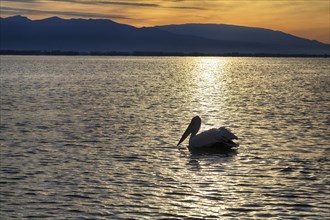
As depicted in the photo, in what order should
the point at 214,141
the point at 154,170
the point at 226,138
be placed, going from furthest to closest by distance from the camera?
the point at 214,141
the point at 226,138
the point at 154,170

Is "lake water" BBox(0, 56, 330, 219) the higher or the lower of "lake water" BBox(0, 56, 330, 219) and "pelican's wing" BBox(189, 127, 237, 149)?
the lower

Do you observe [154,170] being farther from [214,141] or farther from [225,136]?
[225,136]

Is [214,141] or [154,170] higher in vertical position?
[214,141]

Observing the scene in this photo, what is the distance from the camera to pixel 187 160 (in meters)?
19.9

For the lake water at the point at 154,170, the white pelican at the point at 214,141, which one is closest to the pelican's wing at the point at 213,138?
the white pelican at the point at 214,141

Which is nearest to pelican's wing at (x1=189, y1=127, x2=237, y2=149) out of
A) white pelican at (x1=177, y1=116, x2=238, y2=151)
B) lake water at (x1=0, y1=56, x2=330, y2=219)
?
white pelican at (x1=177, y1=116, x2=238, y2=151)

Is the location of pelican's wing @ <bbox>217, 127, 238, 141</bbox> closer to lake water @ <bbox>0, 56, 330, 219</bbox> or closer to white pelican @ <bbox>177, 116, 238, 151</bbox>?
white pelican @ <bbox>177, 116, 238, 151</bbox>

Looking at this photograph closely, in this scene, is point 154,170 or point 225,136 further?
point 225,136

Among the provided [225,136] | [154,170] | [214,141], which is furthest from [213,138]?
[154,170]

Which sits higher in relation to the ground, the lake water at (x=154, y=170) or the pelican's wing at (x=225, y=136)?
the pelican's wing at (x=225, y=136)

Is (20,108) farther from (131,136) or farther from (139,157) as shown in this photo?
(139,157)

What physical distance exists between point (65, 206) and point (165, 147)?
29.7 ft

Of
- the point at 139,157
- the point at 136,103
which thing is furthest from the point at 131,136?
the point at 136,103

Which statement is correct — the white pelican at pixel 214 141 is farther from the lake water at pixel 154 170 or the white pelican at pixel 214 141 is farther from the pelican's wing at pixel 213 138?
the lake water at pixel 154 170
